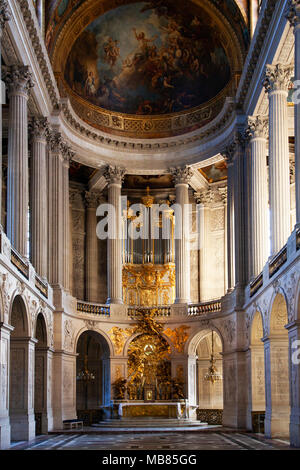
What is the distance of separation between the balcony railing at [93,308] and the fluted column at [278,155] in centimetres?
1348

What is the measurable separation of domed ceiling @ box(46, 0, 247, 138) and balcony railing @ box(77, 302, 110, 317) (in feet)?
33.8

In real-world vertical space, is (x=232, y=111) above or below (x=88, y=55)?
below

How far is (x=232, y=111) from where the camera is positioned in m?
38.5

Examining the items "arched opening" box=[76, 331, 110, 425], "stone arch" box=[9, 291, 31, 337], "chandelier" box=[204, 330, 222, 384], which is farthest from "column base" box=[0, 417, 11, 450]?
"chandelier" box=[204, 330, 222, 384]

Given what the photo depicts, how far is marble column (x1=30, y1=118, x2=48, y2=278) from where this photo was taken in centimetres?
3431

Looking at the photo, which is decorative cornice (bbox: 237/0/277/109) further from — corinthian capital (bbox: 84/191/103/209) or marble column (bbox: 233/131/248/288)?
corinthian capital (bbox: 84/191/103/209)

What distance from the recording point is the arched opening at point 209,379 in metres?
41.0

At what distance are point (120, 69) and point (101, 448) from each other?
81.3ft

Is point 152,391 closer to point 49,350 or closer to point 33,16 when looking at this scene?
point 49,350

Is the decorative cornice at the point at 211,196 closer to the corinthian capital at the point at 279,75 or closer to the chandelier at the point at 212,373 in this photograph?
the chandelier at the point at 212,373

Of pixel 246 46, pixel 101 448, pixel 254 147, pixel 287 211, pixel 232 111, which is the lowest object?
pixel 101 448

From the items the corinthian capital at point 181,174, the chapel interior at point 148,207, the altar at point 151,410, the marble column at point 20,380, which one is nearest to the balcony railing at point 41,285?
the chapel interior at point 148,207
